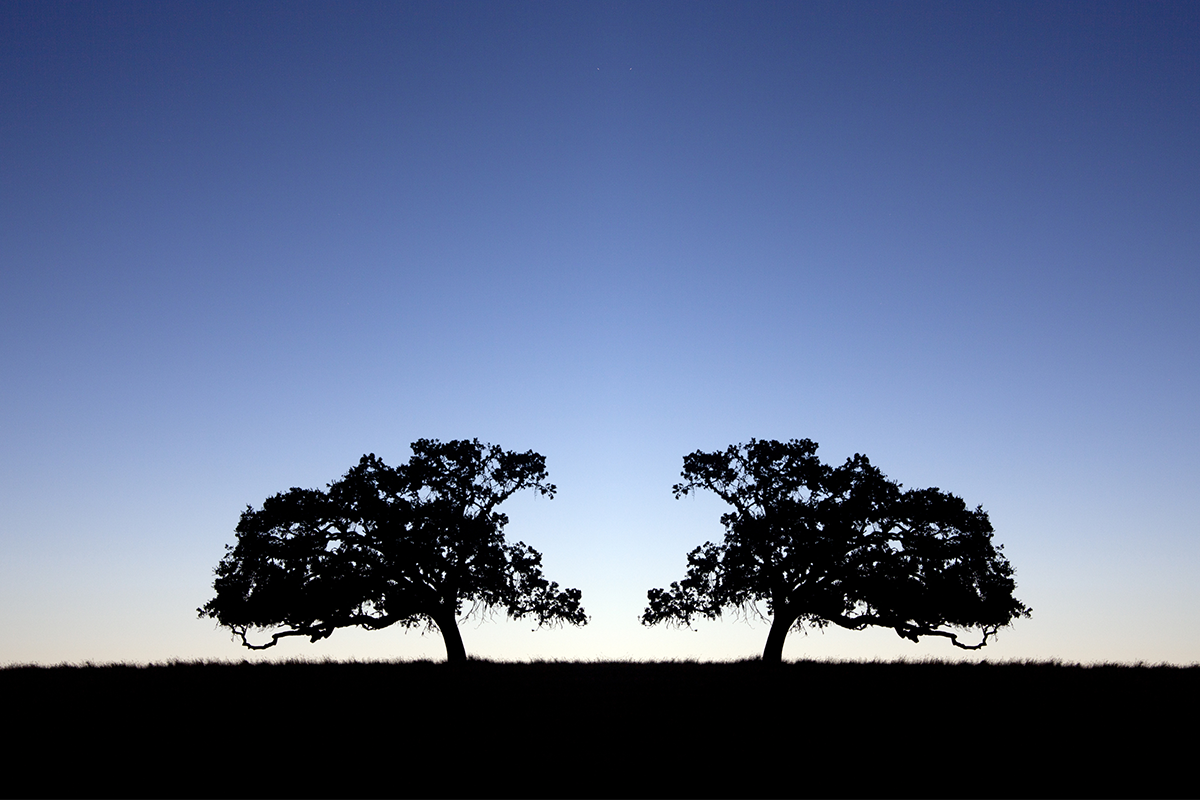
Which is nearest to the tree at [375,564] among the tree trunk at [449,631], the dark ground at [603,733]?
the tree trunk at [449,631]

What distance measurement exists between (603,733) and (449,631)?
2036 cm

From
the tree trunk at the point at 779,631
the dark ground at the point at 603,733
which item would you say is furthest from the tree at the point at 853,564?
the dark ground at the point at 603,733

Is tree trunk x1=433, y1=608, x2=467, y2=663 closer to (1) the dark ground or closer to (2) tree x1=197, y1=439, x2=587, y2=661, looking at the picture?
(2) tree x1=197, y1=439, x2=587, y2=661

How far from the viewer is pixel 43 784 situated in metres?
11.3

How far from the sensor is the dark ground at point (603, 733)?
1128 cm

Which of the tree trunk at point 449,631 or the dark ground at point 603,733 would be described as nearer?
the dark ground at point 603,733

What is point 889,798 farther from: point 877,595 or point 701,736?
point 877,595

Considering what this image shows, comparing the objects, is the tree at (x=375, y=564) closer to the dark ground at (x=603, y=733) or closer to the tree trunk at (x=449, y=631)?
the tree trunk at (x=449, y=631)

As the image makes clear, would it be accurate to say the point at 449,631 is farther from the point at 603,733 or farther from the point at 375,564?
the point at 603,733

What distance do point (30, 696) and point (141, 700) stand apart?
2.47 metres

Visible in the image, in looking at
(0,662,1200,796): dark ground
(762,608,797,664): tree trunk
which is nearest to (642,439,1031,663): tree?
(762,608,797,664): tree trunk

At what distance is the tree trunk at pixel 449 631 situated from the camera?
33.1 metres

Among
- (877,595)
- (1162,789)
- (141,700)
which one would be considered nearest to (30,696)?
(141,700)

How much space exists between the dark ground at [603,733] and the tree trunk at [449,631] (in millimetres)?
12498
